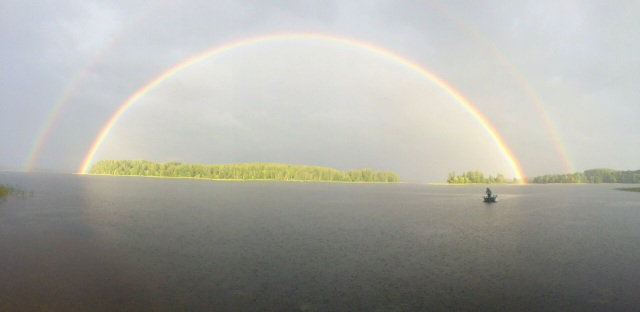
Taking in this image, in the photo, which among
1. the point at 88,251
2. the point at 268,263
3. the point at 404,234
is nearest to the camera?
the point at 268,263

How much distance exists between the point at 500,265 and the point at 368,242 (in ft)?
29.8

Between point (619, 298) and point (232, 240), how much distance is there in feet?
70.6

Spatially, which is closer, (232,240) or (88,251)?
(88,251)

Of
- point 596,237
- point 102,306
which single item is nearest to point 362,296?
point 102,306

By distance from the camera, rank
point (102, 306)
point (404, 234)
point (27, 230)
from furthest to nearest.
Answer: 1. point (404, 234)
2. point (27, 230)
3. point (102, 306)

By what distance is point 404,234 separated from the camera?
99.0 feet

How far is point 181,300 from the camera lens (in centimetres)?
1347

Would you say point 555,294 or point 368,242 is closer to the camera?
point 555,294

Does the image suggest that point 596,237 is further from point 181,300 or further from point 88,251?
point 88,251

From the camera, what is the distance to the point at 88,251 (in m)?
21.8

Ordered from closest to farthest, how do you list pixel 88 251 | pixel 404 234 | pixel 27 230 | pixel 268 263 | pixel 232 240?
pixel 268 263 → pixel 88 251 → pixel 232 240 → pixel 27 230 → pixel 404 234

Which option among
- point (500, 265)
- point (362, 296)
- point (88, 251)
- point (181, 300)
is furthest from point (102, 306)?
point (500, 265)

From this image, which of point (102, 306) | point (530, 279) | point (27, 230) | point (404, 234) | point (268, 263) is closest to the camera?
point (102, 306)

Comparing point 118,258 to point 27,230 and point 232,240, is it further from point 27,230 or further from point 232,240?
point 27,230
